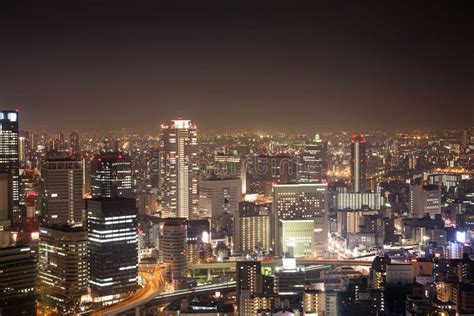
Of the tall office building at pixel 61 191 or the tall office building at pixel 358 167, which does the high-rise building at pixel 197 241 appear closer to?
the tall office building at pixel 61 191

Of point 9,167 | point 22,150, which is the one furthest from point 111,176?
point 9,167

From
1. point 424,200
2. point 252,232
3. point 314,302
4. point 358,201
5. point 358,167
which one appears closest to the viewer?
point 314,302

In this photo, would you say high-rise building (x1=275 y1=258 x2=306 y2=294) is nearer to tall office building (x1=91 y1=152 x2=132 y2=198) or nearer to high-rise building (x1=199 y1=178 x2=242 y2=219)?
high-rise building (x1=199 y1=178 x2=242 y2=219)

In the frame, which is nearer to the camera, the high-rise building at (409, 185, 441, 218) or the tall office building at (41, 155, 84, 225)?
the tall office building at (41, 155, 84, 225)

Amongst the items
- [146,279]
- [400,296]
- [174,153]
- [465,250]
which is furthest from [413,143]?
[174,153]

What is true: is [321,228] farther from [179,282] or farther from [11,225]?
[11,225]

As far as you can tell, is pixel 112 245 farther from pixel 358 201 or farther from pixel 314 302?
pixel 358 201

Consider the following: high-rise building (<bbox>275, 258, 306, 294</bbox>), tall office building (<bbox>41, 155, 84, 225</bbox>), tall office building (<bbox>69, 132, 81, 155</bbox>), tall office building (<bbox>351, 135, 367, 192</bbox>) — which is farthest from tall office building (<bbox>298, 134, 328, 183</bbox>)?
tall office building (<bbox>41, 155, 84, 225</bbox>)
